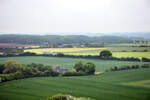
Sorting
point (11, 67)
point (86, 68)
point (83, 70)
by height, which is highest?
point (11, 67)

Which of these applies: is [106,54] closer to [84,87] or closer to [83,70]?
[83,70]

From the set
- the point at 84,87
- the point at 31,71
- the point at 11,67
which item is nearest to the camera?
the point at 84,87

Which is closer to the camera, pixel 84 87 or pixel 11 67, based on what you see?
pixel 84 87

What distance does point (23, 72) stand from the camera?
2189 centimetres

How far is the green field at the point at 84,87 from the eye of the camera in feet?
49.5

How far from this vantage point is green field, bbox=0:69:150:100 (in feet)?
49.5

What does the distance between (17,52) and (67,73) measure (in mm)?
13202

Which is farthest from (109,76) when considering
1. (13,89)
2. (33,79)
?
(13,89)

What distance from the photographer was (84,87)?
58.0 feet

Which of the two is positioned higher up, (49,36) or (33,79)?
(49,36)

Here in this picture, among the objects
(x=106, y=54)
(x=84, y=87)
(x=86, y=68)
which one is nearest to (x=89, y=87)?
(x=84, y=87)

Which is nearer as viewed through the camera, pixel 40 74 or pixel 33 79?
pixel 33 79

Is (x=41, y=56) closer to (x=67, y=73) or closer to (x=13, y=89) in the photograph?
(x=67, y=73)

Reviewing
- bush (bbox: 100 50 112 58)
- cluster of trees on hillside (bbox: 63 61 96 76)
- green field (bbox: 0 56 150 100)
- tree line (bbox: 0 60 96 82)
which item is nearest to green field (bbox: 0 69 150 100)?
green field (bbox: 0 56 150 100)
